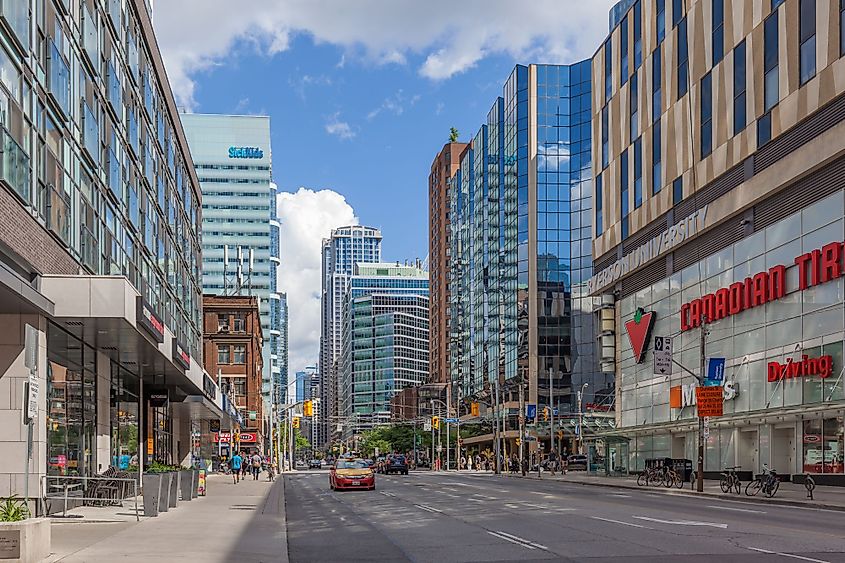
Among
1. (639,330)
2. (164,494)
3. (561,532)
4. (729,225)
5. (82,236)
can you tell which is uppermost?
(729,225)

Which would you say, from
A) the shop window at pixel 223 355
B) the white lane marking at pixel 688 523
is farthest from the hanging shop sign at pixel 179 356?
the shop window at pixel 223 355

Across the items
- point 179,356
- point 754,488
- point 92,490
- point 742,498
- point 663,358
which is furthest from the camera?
point 663,358

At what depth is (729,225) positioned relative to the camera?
55.7 meters

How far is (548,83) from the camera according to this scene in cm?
13175

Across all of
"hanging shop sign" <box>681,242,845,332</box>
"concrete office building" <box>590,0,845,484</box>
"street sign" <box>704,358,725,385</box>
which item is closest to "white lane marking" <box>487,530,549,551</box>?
"concrete office building" <box>590,0,845,484</box>

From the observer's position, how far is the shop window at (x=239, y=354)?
395ft

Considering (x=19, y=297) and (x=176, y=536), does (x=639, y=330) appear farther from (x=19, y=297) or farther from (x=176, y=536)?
(x=19, y=297)

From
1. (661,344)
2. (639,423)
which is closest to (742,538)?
(661,344)

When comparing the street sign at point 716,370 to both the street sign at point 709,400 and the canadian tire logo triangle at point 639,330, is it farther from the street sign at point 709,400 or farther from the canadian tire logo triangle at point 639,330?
the canadian tire logo triangle at point 639,330

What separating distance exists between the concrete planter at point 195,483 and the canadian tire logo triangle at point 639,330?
35.6m

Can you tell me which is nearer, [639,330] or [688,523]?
[688,523]

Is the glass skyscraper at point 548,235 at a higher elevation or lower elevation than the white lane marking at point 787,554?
higher

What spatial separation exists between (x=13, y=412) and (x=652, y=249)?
1923 inches

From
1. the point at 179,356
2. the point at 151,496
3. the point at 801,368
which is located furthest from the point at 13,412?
the point at 801,368
